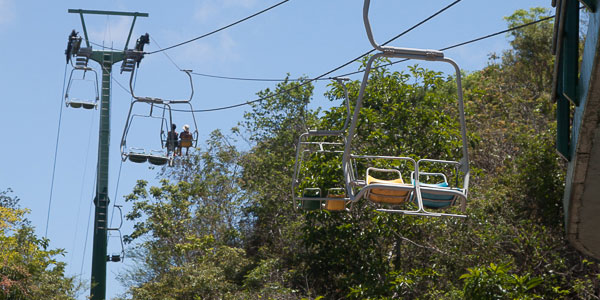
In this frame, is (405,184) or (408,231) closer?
(405,184)

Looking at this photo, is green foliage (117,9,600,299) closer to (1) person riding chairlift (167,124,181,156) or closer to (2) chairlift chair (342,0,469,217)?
(1) person riding chairlift (167,124,181,156)

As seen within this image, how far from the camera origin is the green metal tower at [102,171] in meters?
20.0

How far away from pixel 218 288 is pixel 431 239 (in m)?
4.75

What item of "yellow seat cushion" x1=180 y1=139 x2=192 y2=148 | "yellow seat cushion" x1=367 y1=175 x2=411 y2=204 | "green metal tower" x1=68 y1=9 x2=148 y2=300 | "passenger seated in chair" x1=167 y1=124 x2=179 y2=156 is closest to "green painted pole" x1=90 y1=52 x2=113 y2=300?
"green metal tower" x1=68 y1=9 x2=148 y2=300

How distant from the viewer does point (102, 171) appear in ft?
69.9

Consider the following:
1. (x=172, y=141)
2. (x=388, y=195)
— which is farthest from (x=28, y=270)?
(x=388, y=195)

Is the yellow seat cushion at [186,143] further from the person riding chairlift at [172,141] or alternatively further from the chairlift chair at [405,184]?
the chairlift chair at [405,184]

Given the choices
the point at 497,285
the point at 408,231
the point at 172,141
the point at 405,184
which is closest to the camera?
the point at 405,184

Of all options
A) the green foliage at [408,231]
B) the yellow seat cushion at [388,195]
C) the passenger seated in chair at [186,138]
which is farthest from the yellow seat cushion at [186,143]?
the yellow seat cushion at [388,195]

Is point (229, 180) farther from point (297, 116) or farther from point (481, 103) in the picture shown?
point (481, 103)

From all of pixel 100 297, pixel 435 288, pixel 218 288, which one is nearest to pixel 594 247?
pixel 435 288

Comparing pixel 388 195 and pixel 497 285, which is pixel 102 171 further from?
pixel 388 195

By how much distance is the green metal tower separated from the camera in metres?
20.0

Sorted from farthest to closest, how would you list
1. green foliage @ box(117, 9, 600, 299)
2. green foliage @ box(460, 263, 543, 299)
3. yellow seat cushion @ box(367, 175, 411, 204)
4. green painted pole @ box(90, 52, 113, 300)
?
green painted pole @ box(90, 52, 113, 300) → green foliage @ box(117, 9, 600, 299) → green foliage @ box(460, 263, 543, 299) → yellow seat cushion @ box(367, 175, 411, 204)
